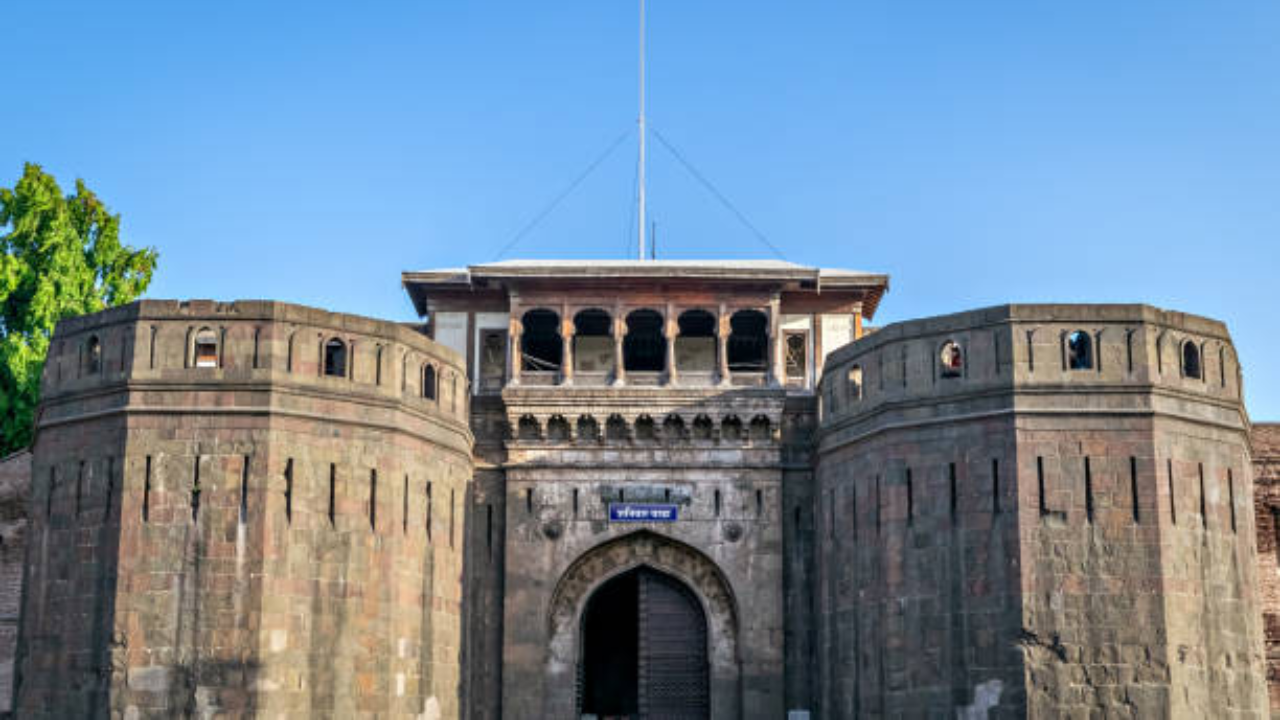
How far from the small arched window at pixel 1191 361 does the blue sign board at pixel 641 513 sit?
30.5 feet

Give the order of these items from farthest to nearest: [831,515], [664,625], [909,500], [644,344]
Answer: [644,344] < [664,625] < [831,515] < [909,500]

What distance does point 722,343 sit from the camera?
31156 mm

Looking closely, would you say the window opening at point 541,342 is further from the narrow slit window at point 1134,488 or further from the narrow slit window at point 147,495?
the narrow slit window at point 1134,488

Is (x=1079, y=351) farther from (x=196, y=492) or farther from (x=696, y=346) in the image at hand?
(x=196, y=492)

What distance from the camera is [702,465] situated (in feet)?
100

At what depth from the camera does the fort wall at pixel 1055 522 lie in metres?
24.6

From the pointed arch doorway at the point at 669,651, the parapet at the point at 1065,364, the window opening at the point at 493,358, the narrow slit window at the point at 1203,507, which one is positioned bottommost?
the pointed arch doorway at the point at 669,651

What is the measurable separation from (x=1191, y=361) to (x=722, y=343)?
8.63 meters

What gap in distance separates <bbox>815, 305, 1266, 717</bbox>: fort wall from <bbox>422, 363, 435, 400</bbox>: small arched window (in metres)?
7.37

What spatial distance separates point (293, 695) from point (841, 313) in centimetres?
1331

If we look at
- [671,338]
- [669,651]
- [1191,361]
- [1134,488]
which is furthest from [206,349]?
[1191,361]

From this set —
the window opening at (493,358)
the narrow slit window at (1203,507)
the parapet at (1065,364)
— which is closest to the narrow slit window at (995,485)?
the parapet at (1065,364)

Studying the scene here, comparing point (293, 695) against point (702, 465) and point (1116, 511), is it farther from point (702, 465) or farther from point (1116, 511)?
point (1116, 511)

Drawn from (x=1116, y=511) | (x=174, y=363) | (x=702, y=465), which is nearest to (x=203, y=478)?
(x=174, y=363)
